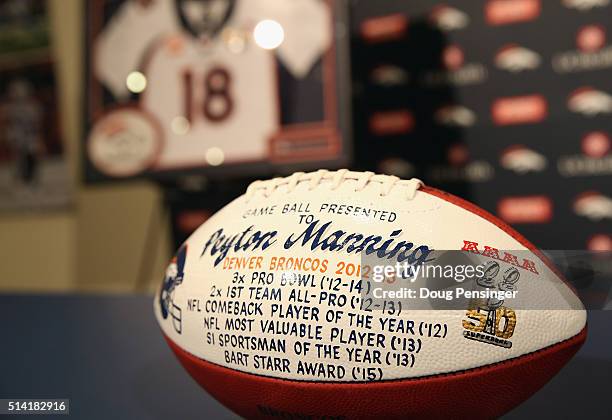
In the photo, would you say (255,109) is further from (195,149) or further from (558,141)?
(558,141)

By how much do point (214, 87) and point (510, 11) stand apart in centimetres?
95

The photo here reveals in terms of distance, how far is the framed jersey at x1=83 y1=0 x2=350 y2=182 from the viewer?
5.34ft

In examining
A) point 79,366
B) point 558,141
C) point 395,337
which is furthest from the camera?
point 558,141

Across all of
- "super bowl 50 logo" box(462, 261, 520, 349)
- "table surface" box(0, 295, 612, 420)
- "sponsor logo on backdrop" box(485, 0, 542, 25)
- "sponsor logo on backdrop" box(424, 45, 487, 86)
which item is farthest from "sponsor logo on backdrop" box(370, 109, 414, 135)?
"super bowl 50 logo" box(462, 261, 520, 349)

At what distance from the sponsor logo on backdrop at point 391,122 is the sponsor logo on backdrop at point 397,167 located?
9 centimetres

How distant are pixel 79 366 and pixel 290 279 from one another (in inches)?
19.5

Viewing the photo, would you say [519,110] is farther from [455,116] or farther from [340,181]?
[340,181]

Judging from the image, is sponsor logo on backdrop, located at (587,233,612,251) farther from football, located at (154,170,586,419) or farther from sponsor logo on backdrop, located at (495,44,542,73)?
football, located at (154,170,586,419)

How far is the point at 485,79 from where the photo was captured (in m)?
1.78

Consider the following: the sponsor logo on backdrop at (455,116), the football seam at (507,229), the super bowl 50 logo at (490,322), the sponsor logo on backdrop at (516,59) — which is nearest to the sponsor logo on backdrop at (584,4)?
the sponsor logo on backdrop at (516,59)

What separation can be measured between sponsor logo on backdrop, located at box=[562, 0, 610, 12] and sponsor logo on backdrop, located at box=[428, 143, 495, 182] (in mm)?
507

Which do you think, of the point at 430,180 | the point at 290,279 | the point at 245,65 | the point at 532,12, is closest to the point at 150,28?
the point at 245,65

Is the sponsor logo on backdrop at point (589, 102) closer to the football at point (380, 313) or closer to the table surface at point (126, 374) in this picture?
the table surface at point (126, 374)

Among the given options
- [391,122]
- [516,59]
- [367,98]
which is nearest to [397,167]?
[391,122]
